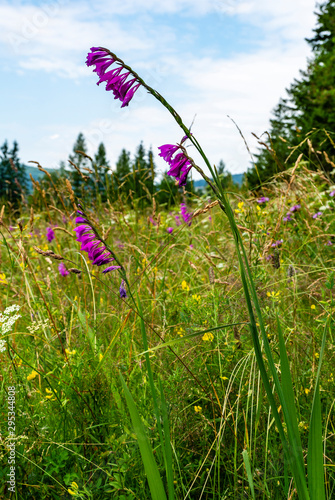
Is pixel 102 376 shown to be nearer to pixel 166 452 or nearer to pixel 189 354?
pixel 189 354

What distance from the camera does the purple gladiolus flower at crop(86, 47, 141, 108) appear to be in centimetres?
104

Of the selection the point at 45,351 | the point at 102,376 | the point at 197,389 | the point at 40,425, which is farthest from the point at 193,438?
the point at 45,351

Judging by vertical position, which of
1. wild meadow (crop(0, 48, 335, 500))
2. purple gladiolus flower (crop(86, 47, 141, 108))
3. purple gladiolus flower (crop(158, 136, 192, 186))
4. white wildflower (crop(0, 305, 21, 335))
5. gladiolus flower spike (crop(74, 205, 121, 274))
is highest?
purple gladiolus flower (crop(86, 47, 141, 108))

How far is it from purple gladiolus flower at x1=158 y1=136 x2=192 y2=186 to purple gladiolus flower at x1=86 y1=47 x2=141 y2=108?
170mm

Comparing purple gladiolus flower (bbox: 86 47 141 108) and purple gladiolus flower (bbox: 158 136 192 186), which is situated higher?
purple gladiolus flower (bbox: 86 47 141 108)

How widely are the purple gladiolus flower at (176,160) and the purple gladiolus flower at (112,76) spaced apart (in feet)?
0.56

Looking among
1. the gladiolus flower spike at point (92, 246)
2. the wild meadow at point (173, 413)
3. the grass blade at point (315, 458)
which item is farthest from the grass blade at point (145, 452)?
the gladiolus flower spike at point (92, 246)

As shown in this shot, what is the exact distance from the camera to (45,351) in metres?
1.86

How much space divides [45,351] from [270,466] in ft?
3.72

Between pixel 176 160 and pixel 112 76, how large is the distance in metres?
0.29

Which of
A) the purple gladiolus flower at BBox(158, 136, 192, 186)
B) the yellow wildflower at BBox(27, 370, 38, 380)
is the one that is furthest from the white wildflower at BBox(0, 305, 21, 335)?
the purple gladiolus flower at BBox(158, 136, 192, 186)

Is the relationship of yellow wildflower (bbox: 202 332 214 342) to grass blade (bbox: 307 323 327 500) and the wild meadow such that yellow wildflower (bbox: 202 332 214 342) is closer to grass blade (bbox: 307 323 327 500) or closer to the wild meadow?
the wild meadow

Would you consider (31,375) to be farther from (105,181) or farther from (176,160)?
(105,181)

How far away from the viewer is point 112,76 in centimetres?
106
